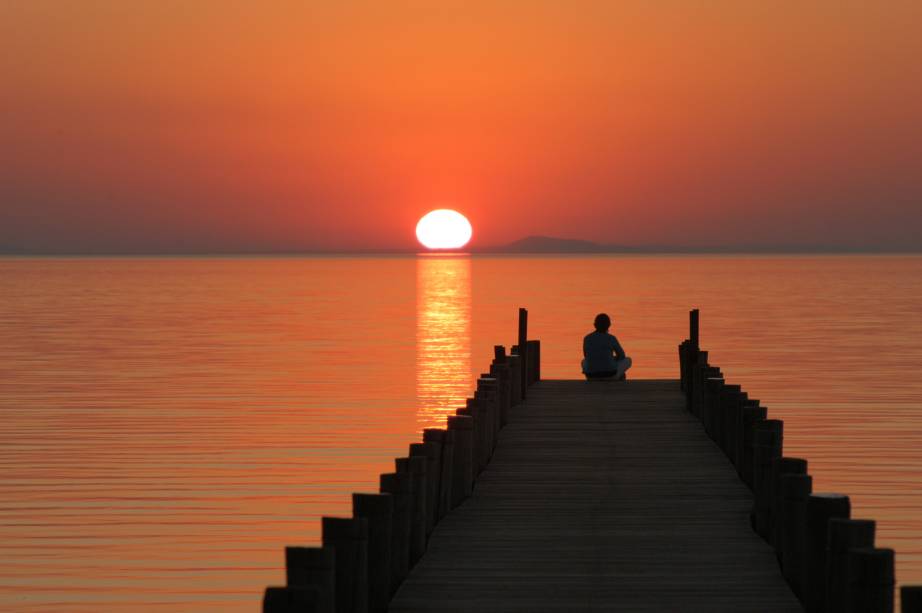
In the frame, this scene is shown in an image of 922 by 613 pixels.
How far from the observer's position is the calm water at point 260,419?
17609 millimetres

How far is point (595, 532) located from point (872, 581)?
15.5ft

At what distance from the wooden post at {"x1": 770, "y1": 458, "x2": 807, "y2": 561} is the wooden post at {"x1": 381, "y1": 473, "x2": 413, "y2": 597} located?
3.12 m

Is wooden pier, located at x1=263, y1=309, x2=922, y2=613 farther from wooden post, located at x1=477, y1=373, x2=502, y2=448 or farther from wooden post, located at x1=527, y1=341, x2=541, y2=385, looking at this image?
wooden post, located at x1=527, y1=341, x2=541, y2=385

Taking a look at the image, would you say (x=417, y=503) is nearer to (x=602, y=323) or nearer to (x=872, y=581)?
(x=872, y=581)

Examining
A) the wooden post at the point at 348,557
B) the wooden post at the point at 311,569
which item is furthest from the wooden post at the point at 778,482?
the wooden post at the point at 311,569

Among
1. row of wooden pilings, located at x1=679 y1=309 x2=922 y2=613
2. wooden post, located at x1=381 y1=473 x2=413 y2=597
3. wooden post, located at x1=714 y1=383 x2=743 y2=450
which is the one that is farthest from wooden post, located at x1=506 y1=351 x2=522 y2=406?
wooden post, located at x1=381 y1=473 x2=413 y2=597

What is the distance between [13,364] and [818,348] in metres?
29.1

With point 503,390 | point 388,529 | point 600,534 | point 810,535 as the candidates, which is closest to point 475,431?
point 600,534

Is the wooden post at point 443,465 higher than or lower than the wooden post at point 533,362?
lower

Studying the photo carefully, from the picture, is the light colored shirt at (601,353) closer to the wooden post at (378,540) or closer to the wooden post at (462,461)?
the wooden post at (462,461)

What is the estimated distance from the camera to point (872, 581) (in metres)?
8.44

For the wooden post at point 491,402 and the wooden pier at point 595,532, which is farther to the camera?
the wooden post at point 491,402

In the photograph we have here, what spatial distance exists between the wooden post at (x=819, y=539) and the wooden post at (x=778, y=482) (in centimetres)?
128

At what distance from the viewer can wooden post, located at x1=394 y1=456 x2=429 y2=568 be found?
11891mm
